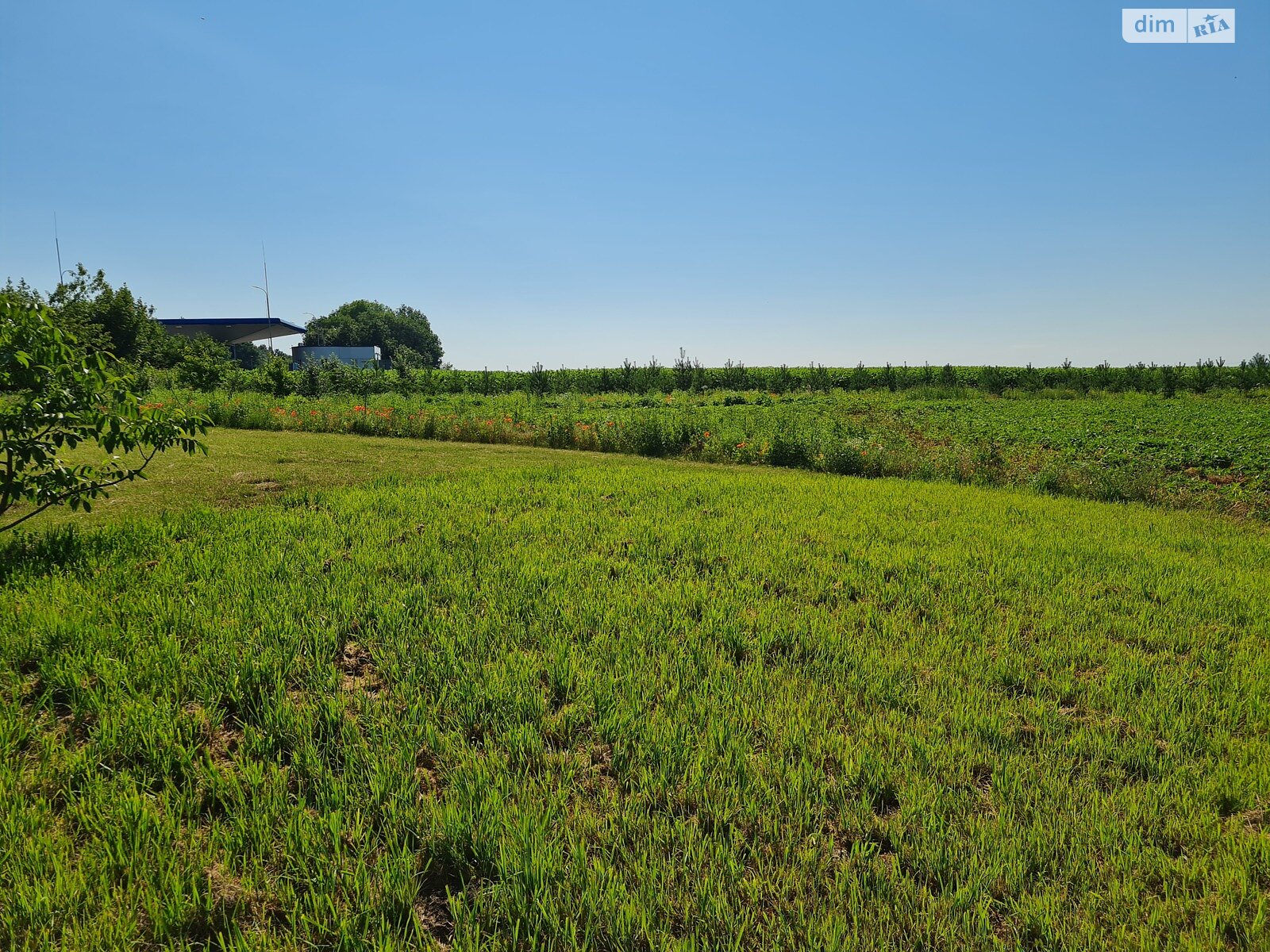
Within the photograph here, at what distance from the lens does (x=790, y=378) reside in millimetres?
39375

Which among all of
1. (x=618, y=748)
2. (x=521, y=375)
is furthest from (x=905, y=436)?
(x=521, y=375)

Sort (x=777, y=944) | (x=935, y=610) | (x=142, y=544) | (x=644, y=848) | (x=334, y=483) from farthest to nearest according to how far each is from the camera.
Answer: (x=334, y=483) < (x=142, y=544) < (x=935, y=610) < (x=644, y=848) < (x=777, y=944)

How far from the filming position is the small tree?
14.4 ft

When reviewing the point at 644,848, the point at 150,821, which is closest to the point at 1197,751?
the point at 644,848

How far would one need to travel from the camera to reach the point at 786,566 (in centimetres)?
548

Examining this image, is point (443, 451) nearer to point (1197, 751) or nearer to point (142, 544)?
point (142, 544)

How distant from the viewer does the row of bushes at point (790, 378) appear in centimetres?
2545

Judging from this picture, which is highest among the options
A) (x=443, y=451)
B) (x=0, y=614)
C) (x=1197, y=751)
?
(x=443, y=451)

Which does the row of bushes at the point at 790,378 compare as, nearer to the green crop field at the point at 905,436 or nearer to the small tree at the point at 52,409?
the green crop field at the point at 905,436

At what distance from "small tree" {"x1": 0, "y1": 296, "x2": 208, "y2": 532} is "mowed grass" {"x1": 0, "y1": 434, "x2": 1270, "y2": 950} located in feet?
2.22

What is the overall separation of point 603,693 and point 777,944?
1.56m

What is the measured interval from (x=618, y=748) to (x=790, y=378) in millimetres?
38722

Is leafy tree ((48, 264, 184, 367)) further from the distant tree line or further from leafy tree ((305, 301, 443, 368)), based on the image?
leafy tree ((305, 301, 443, 368))

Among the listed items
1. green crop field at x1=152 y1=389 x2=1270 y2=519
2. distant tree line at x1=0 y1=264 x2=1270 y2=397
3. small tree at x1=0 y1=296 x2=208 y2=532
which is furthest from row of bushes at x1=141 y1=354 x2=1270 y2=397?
small tree at x1=0 y1=296 x2=208 y2=532
